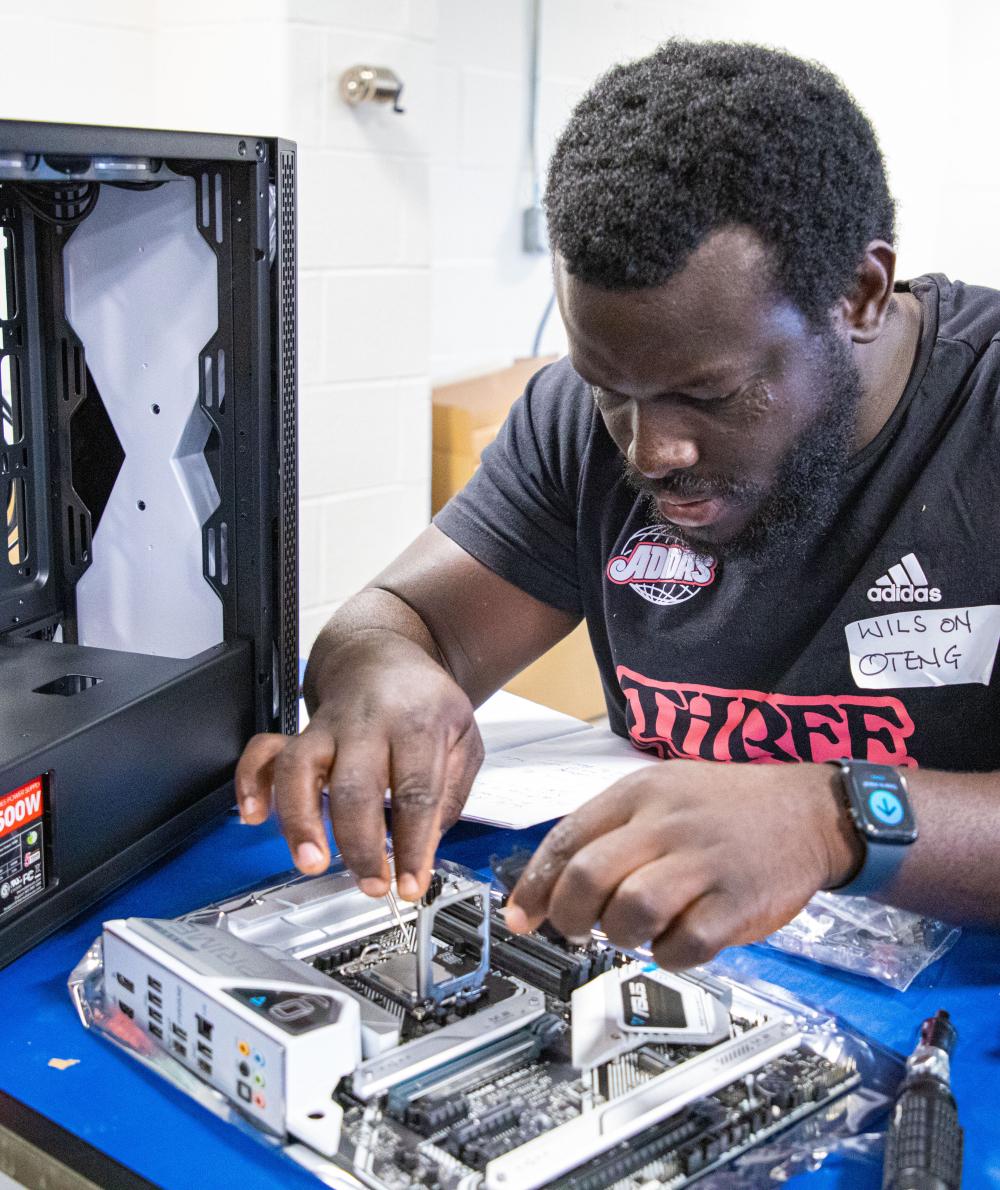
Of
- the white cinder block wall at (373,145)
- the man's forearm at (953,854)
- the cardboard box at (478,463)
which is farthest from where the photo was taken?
the cardboard box at (478,463)

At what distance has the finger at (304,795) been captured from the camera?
Answer: 0.87 meters

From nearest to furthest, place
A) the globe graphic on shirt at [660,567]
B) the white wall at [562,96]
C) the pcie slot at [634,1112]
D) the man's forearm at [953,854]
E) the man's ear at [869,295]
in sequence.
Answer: the pcie slot at [634,1112] → the man's forearm at [953,854] → the man's ear at [869,295] → the globe graphic on shirt at [660,567] → the white wall at [562,96]

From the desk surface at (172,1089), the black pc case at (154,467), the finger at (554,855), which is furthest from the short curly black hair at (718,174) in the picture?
the desk surface at (172,1089)

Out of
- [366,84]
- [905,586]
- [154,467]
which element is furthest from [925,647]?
[366,84]

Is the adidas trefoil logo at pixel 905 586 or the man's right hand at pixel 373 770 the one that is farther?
the adidas trefoil logo at pixel 905 586

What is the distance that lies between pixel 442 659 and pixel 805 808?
55cm

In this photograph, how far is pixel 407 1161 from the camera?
66cm

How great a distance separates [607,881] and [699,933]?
55 millimetres

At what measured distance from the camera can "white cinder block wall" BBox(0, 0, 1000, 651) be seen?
7.13ft

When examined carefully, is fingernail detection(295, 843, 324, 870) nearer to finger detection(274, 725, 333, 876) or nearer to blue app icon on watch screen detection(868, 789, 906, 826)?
finger detection(274, 725, 333, 876)

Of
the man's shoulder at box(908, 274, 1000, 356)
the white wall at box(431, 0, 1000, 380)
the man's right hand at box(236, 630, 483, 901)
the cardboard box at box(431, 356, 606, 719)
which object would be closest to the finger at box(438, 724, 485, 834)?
the man's right hand at box(236, 630, 483, 901)

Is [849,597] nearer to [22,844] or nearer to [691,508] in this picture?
[691,508]

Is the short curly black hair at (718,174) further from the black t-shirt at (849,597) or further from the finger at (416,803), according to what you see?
the finger at (416,803)

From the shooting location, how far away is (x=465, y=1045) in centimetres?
73
